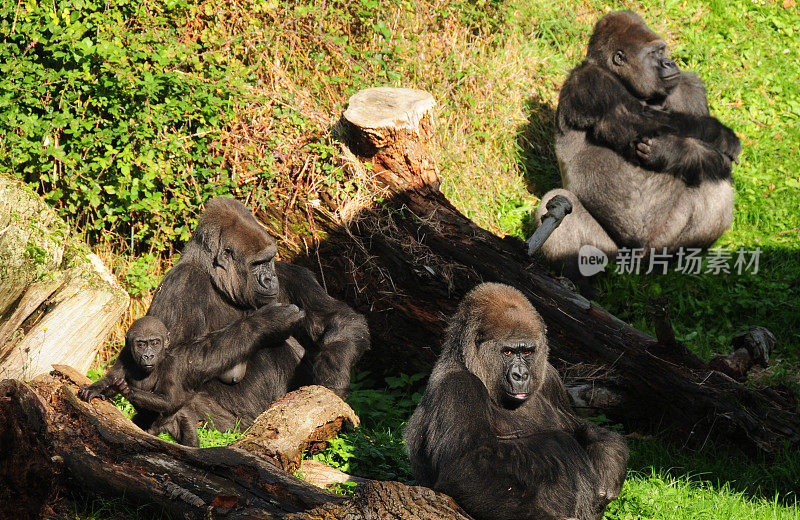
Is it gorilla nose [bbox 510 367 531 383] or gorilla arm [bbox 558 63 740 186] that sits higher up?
gorilla arm [bbox 558 63 740 186]

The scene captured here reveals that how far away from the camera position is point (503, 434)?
373cm

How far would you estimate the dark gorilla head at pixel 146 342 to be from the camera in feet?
14.5

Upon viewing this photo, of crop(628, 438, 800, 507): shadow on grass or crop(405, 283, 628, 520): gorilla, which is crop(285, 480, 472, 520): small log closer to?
crop(405, 283, 628, 520): gorilla

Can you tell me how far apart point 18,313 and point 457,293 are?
2.72 metres

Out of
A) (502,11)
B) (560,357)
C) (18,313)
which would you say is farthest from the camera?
(502,11)

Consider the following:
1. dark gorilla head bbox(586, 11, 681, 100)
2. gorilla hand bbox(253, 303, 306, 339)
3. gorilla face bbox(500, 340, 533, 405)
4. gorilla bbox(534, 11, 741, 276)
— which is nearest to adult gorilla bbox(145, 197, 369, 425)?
gorilla hand bbox(253, 303, 306, 339)

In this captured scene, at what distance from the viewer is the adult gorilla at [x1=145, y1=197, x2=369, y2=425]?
480cm

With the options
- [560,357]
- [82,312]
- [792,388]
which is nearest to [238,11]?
[82,312]

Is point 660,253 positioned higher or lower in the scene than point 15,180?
lower

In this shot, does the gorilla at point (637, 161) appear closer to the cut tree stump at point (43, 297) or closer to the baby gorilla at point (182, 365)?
the baby gorilla at point (182, 365)

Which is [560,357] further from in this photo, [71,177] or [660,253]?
[71,177]

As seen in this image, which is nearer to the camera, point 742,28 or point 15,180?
point 15,180

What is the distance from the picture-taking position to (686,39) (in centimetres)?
959

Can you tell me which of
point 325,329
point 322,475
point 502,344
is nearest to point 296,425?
point 322,475
